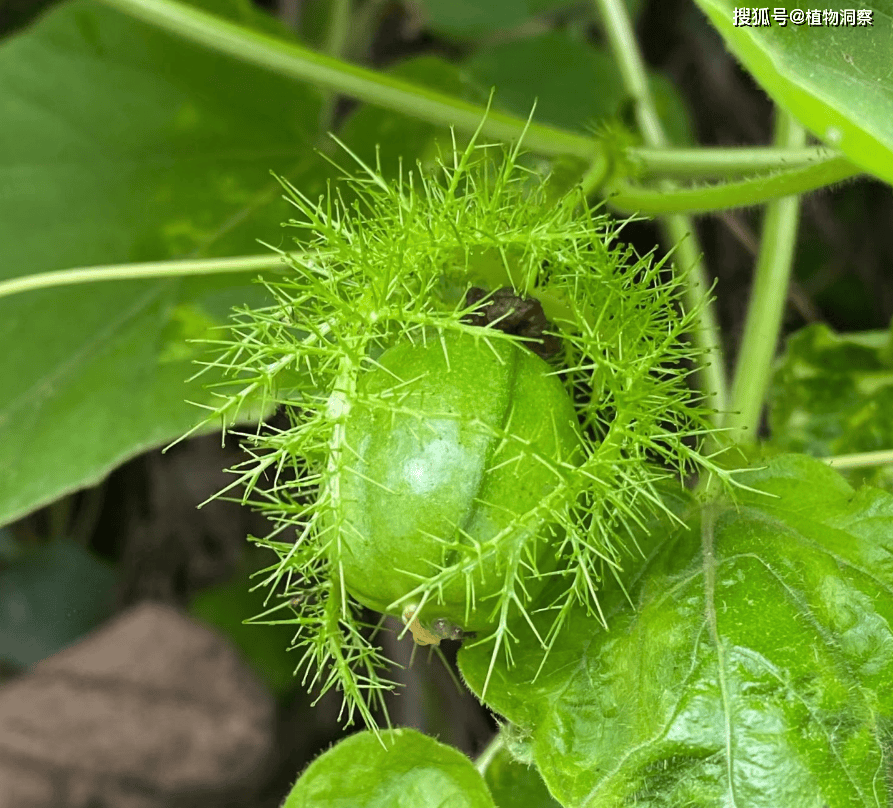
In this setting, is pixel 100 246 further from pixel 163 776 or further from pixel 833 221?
pixel 833 221

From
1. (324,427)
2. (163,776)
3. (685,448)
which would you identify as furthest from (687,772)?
(163,776)

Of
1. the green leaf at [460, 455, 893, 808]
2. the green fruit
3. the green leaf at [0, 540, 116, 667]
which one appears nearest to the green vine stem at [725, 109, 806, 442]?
the green leaf at [460, 455, 893, 808]

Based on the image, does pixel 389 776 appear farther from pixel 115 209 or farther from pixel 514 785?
pixel 115 209

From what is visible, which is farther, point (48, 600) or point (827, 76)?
point (48, 600)

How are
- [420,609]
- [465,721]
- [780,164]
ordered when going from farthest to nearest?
[465,721] → [780,164] → [420,609]

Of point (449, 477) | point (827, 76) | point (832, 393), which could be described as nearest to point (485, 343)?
point (449, 477)

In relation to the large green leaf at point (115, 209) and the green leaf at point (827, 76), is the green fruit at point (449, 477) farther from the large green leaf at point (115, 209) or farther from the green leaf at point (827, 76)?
the large green leaf at point (115, 209)
